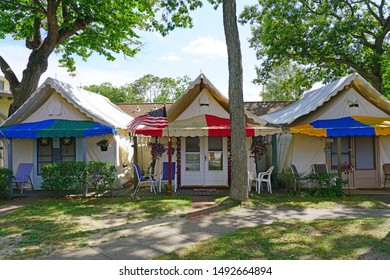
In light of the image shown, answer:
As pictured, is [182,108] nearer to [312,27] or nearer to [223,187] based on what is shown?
[223,187]

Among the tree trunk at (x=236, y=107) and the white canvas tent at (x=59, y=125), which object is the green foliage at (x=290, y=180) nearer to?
the tree trunk at (x=236, y=107)

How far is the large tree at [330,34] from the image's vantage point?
61.5ft

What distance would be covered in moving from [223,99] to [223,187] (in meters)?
3.59

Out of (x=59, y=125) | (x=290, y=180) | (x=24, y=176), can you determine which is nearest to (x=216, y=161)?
(x=290, y=180)

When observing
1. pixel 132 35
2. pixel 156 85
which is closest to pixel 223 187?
pixel 132 35

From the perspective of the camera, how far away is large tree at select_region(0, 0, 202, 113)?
547 inches

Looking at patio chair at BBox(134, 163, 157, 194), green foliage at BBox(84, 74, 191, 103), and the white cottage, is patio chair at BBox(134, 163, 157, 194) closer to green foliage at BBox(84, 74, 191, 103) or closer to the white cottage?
the white cottage

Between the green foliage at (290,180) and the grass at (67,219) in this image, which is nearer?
the grass at (67,219)

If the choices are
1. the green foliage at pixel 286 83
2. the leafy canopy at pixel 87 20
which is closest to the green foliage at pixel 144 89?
the green foliage at pixel 286 83

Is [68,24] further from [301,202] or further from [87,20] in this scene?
[301,202]

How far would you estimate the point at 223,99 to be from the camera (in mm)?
12680

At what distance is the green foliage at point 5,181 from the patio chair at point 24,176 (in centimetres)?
103

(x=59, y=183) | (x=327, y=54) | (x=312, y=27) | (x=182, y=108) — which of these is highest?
(x=312, y=27)

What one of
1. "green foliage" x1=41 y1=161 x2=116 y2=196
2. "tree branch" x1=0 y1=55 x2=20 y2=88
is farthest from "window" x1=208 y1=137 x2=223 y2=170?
"tree branch" x1=0 y1=55 x2=20 y2=88
